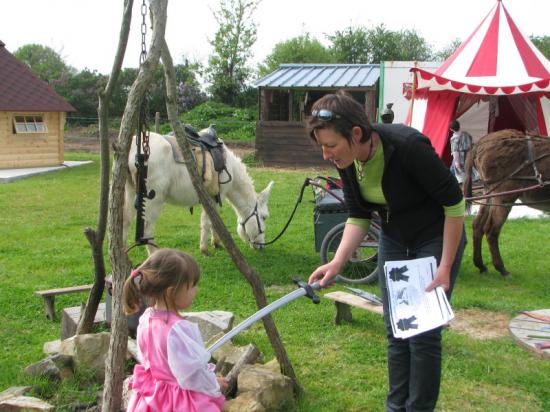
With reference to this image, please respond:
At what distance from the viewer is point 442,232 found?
9.52ft

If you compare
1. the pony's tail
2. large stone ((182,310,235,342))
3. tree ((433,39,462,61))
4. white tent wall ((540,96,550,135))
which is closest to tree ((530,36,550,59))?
tree ((433,39,462,61))

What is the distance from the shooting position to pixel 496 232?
7527 millimetres

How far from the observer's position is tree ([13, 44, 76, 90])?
33450mm

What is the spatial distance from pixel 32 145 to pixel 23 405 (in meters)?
17.5

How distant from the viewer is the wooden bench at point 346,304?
511 centimetres

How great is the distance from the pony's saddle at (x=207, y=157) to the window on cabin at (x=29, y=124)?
43.5 ft

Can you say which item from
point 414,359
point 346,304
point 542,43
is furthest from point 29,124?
point 542,43

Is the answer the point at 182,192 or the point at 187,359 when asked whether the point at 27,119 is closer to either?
the point at 182,192

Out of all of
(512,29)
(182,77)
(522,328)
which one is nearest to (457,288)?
(522,328)

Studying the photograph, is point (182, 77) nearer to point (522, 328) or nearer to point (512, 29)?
point (512, 29)

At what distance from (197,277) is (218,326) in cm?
219

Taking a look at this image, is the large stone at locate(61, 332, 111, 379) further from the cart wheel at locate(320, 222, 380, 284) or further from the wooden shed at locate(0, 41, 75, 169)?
the wooden shed at locate(0, 41, 75, 169)

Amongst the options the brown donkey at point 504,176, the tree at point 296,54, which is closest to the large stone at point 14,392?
the brown donkey at point 504,176

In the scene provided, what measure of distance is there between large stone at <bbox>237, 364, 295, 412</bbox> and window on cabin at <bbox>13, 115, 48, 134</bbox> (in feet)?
57.7
